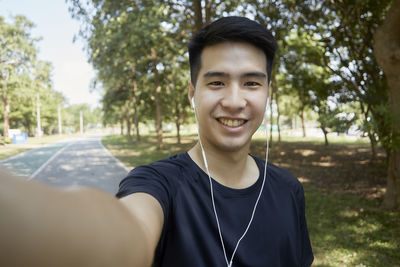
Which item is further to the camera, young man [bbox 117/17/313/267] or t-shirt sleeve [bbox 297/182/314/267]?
t-shirt sleeve [bbox 297/182/314/267]

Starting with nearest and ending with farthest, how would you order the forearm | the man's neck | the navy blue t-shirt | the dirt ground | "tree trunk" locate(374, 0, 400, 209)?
the forearm
the navy blue t-shirt
the man's neck
"tree trunk" locate(374, 0, 400, 209)
the dirt ground

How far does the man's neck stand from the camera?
5.32ft

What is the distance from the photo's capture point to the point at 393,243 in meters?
4.96

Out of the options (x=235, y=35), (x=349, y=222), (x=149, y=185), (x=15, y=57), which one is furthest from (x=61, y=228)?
(x=349, y=222)

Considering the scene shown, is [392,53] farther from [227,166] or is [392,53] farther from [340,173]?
[340,173]

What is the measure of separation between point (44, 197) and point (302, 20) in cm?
938

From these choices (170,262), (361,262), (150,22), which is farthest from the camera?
(150,22)

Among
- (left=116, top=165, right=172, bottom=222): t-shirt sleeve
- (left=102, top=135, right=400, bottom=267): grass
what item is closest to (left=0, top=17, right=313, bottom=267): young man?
(left=116, top=165, right=172, bottom=222): t-shirt sleeve

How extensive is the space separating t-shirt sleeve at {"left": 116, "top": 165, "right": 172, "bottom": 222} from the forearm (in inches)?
20.9

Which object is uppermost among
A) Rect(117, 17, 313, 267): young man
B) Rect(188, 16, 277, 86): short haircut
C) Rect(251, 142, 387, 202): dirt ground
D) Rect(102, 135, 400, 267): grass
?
Rect(188, 16, 277, 86): short haircut

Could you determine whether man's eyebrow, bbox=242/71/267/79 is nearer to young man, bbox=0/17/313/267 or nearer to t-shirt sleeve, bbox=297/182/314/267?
young man, bbox=0/17/313/267

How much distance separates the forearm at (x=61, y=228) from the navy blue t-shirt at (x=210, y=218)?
55cm

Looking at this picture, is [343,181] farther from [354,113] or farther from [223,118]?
[223,118]

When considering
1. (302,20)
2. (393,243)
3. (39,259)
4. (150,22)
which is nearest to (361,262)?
(393,243)
